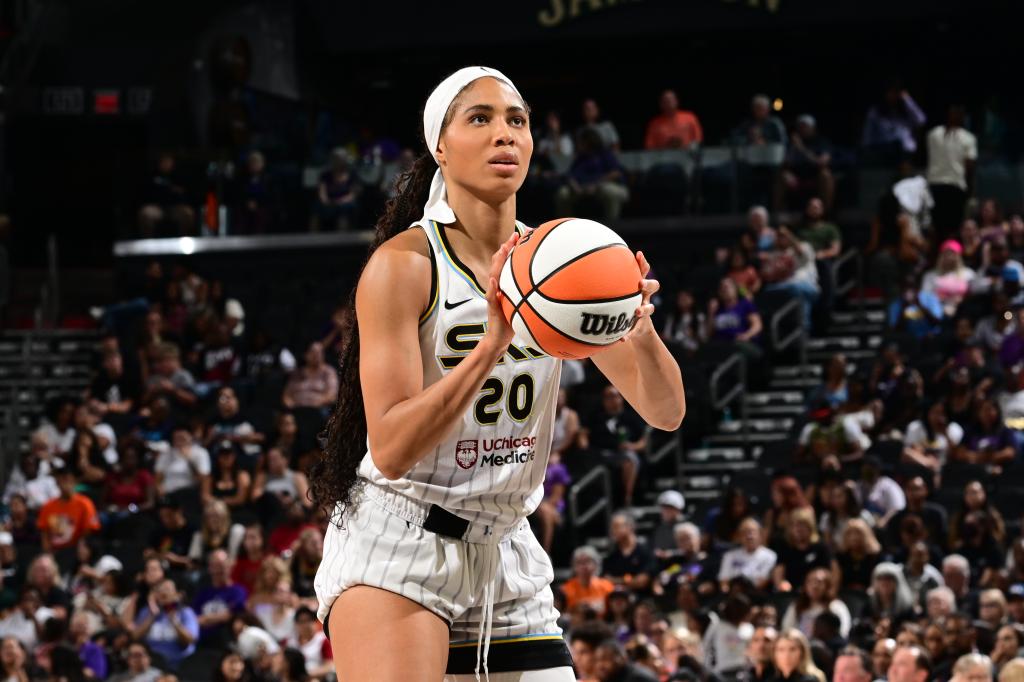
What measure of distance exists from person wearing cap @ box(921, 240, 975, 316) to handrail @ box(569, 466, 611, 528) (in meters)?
3.21

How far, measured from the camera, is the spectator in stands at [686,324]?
14.2 m

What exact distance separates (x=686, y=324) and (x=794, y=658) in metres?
6.15

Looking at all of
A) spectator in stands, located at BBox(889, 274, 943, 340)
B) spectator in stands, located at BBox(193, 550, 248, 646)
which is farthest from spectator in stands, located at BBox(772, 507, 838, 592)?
spectator in stands, located at BBox(193, 550, 248, 646)

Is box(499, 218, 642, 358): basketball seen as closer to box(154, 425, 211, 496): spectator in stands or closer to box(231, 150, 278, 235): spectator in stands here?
box(154, 425, 211, 496): spectator in stands

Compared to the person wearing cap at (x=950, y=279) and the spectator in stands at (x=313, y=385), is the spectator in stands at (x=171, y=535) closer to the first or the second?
the spectator in stands at (x=313, y=385)

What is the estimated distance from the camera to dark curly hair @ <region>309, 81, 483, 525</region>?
13.0 ft

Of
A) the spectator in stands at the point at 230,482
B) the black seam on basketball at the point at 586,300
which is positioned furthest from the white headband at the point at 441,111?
the spectator in stands at the point at 230,482

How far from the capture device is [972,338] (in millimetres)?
12773

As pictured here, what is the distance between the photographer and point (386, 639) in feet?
12.3

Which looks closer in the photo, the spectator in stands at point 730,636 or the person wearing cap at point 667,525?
the spectator in stands at point 730,636

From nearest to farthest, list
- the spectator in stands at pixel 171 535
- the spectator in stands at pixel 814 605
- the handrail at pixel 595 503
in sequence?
the spectator in stands at pixel 814 605 → the handrail at pixel 595 503 → the spectator in stands at pixel 171 535

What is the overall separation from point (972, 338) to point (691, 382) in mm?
2211

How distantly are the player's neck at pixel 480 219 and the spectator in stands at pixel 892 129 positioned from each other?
499 inches

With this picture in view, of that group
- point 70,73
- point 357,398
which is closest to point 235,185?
point 70,73
